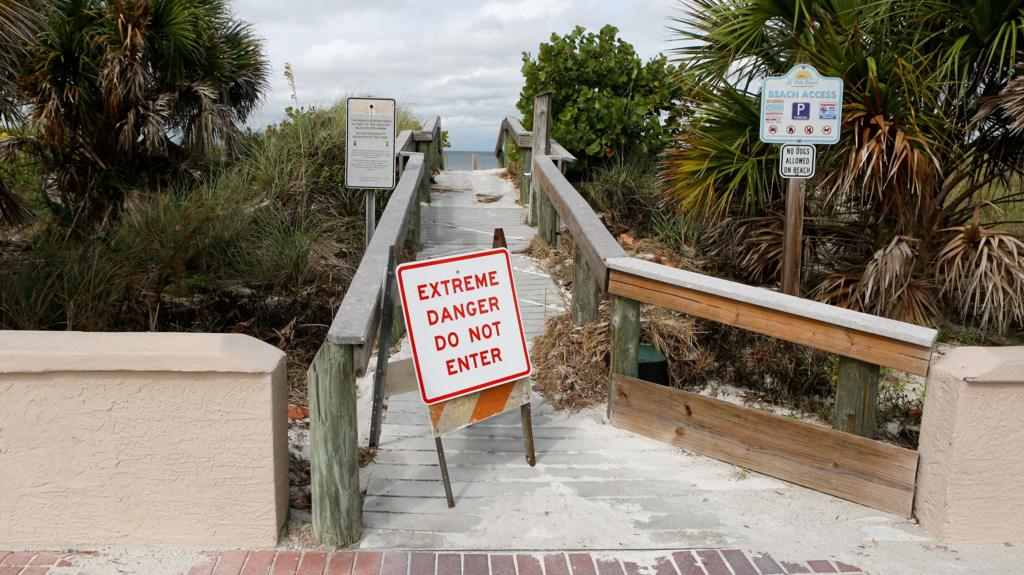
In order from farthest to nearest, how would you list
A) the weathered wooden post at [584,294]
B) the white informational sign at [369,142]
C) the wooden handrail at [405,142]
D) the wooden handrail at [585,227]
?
the wooden handrail at [405,142], the white informational sign at [369,142], the weathered wooden post at [584,294], the wooden handrail at [585,227]

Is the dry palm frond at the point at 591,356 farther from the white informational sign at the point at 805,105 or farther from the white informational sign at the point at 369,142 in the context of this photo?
the white informational sign at the point at 369,142

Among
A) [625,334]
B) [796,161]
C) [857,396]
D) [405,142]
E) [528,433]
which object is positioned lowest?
[528,433]

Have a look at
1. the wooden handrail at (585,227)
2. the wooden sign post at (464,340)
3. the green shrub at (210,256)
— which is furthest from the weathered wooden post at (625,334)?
the green shrub at (210,256)

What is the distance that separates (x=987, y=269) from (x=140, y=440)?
6.43 m

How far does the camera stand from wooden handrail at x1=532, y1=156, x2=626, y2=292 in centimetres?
547

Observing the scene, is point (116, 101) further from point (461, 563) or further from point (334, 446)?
point (461, 563)

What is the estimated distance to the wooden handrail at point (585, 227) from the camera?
547 centimetres

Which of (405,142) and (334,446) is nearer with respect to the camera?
(334,446)

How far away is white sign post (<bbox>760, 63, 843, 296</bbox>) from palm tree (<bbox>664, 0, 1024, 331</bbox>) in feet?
1.21

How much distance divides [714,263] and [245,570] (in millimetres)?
6478

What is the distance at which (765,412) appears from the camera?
4652 millimetres

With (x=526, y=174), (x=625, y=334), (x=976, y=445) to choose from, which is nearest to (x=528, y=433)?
(x=625, y=334)

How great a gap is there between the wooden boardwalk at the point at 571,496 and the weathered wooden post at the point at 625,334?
0.42 meters

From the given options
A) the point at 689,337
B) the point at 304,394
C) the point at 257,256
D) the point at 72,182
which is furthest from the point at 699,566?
the point at 72,182
